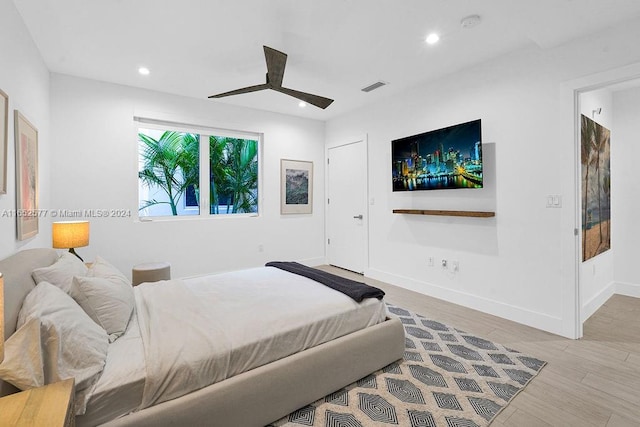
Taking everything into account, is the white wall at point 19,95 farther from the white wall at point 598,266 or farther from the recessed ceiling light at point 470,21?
the white wall at point 598,266

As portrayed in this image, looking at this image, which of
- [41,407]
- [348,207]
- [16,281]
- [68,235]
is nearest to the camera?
[41,407]

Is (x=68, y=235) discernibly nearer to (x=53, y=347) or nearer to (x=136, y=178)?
(x=136, y=178)

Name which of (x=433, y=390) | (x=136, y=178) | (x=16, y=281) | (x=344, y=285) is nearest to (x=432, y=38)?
(x=344, y=285)

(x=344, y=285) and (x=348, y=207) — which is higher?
(x=348, y=207)

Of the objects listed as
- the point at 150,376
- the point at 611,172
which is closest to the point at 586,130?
the point at 611,172

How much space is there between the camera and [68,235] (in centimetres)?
293

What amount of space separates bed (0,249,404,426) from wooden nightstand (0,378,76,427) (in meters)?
0.10

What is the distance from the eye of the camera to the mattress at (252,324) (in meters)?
1.37

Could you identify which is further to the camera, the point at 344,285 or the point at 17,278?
the point at 344,285

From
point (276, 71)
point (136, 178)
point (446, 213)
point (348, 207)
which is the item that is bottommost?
point (446, 213)

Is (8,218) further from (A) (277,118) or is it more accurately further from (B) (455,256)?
(B) (455,256)

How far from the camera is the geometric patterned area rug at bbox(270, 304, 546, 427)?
1761 millimetres

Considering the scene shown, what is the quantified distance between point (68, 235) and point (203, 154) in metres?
2.11

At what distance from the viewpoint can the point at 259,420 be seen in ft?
5.46
